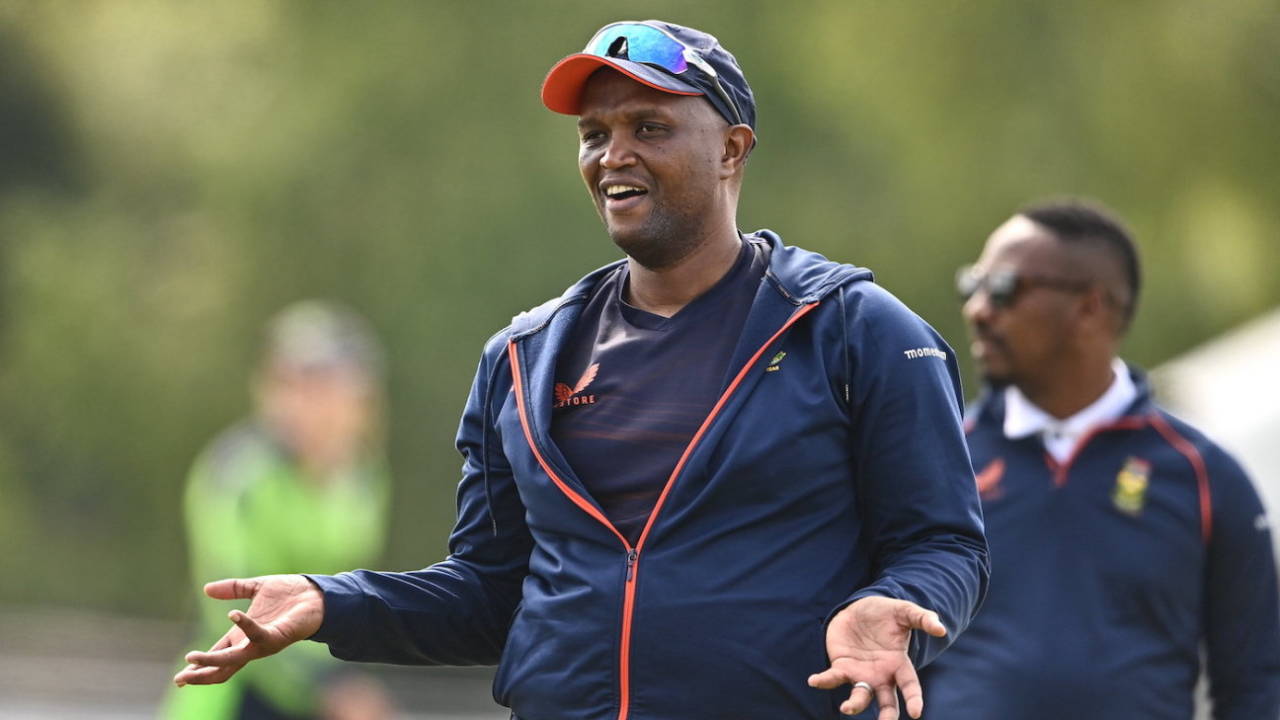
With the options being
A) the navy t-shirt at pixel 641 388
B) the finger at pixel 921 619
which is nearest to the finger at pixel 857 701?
the finger at pixel 921 619

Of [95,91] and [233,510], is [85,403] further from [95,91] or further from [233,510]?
[233,510]

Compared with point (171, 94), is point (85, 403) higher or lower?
lower

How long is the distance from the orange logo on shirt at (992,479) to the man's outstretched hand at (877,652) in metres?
2.30

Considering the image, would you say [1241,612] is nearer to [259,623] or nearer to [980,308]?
[980,308]

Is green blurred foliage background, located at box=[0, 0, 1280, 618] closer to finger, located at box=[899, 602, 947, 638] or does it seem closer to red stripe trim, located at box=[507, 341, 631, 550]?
red stripe trim, located at box=[507, 341, 631, 550]

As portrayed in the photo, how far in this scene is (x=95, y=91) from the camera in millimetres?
20609

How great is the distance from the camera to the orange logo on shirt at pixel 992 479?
5.48 m

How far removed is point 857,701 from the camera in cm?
310

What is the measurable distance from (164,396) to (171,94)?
3.15m

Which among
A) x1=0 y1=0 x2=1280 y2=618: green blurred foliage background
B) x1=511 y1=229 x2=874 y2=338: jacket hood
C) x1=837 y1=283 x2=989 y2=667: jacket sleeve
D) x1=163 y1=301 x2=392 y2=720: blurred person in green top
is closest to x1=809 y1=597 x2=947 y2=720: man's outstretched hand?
x1=837 y1=283 x2=989 y2=667: jacket sleeve

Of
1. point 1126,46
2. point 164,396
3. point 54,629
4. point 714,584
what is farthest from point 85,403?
point 714,584

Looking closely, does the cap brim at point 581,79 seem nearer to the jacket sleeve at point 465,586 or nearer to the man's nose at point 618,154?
the man's nose at point 618,154

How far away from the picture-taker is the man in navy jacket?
11.1 ft

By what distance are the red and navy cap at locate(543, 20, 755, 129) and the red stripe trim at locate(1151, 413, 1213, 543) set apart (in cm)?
215
